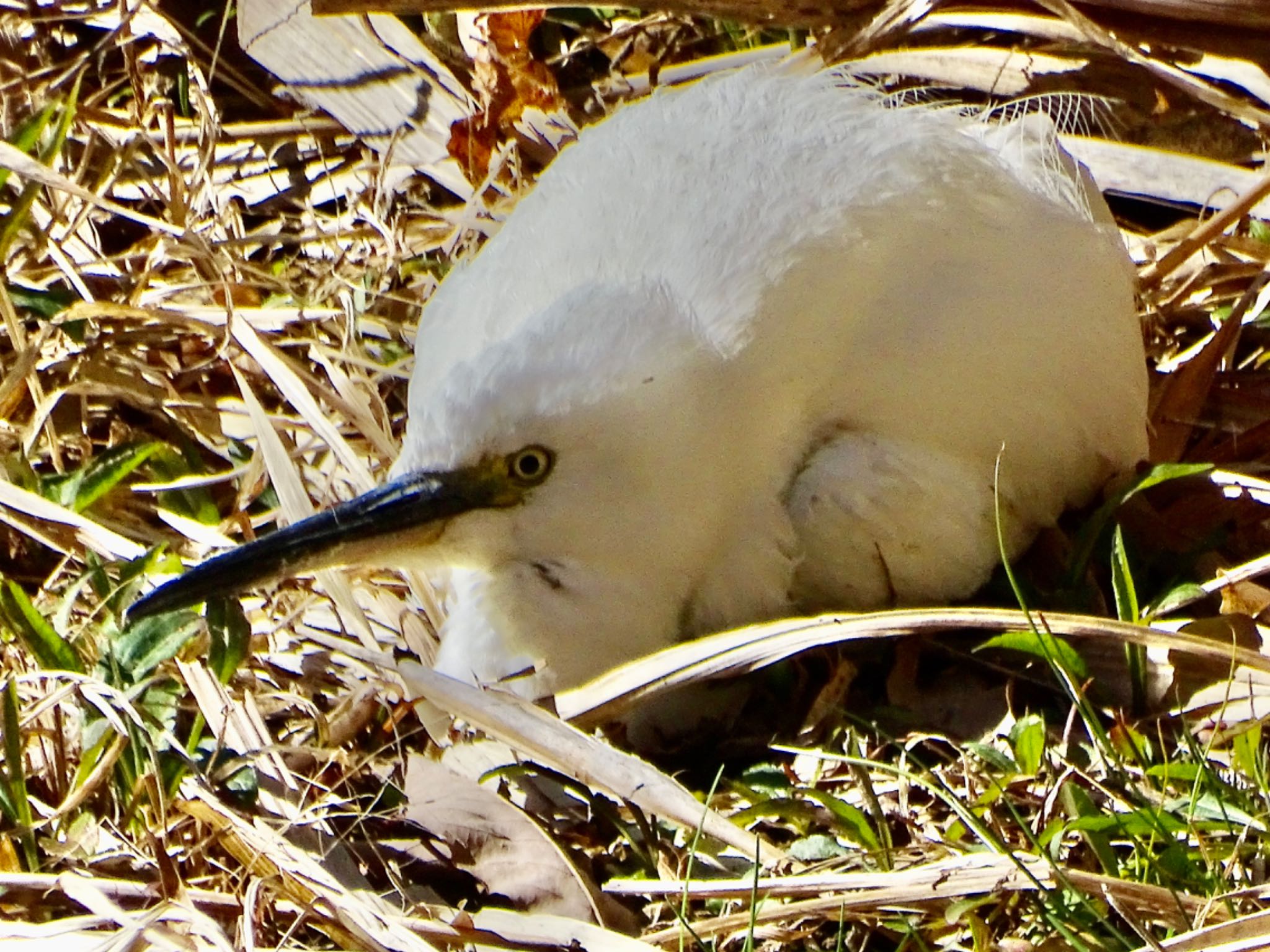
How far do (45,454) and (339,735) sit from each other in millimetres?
943

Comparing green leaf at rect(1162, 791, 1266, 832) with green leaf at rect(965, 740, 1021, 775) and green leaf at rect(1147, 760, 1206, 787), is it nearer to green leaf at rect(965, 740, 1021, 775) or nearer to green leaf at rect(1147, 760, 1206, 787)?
green leaf at rect(1147, 760, 1206, 787)

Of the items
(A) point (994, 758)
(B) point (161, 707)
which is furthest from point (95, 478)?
(A) point (994, 758)

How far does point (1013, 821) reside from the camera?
1.97 meters

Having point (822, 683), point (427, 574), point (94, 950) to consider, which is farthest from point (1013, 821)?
point (94, 950)

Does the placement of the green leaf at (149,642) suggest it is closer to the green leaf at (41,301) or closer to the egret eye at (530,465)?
the egret eye at (530,465)

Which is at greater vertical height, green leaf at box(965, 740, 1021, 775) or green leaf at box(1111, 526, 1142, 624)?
green leaf at box(1111, 526, 1142, 624)

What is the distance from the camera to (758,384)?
7.29ft

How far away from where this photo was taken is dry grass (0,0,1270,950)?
187cm

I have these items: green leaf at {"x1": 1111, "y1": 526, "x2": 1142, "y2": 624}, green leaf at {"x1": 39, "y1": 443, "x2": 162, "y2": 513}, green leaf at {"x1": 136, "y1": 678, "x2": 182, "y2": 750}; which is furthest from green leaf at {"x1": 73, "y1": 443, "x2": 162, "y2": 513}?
green leaf at {"x1": 1111, "y1": 526, "x2": 1142, "y2": 624}

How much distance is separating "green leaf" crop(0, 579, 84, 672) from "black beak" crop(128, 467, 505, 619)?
19 cm

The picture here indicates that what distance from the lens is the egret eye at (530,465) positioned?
6.89 ft

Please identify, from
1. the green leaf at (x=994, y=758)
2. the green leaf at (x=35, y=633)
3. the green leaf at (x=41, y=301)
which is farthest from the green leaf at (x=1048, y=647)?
the green leaf at (x=41, y=301)

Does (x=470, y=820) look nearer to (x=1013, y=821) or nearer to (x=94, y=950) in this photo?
(x=94, y=950)

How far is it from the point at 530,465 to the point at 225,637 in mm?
496
